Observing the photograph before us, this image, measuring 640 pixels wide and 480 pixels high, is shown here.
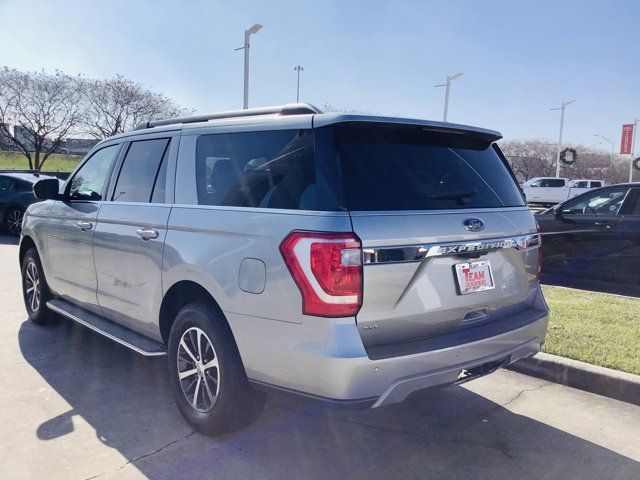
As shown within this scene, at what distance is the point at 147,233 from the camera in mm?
3629

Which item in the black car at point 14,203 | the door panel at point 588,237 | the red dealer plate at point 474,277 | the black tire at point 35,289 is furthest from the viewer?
the black car at point 14,203

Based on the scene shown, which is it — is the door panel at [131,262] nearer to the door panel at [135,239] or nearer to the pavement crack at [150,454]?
the door panel at [135,239]

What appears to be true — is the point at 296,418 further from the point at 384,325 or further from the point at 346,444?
the point at 384,325

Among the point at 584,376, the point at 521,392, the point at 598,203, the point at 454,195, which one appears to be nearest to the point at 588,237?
the point at 598,203

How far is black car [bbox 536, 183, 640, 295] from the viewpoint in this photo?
25.3 feet

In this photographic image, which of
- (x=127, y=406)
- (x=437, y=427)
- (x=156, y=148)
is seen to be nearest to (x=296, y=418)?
(x=437, y=427)

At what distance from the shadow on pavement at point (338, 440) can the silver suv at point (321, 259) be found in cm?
24

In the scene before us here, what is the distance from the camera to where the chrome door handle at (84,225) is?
436 cm

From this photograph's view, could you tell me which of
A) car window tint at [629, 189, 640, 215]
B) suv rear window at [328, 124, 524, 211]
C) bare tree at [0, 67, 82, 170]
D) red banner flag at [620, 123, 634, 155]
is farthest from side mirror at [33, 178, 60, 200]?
red banner flag at [620, 123, 634, 155]

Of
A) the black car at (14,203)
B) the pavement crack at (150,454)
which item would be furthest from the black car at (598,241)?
the black car at (14,203)

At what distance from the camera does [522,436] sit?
134 inches

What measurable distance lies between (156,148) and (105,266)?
3.29 feet

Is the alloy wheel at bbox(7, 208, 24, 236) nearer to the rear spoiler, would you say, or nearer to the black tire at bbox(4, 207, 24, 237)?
the black tire at bbox(4, 207, 24, 237)

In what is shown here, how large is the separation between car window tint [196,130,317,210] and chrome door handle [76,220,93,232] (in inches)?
54.4
